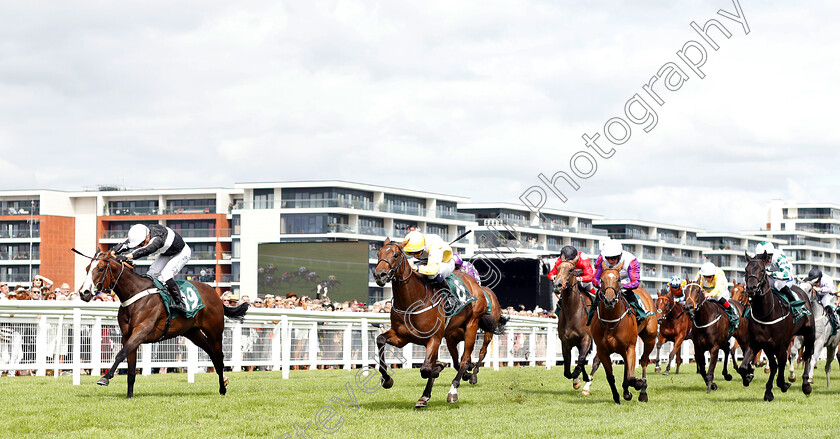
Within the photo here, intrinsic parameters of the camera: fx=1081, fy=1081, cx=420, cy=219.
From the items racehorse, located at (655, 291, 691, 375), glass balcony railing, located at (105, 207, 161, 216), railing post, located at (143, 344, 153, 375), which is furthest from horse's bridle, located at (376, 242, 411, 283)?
glass balcony railing, located at (105, 207, 161, 216)

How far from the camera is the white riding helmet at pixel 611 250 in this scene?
11.8m

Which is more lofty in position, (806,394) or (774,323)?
(774,323)

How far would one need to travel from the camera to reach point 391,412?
1011 cm

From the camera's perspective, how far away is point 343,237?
250ft

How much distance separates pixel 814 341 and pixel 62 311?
9791 millimetres

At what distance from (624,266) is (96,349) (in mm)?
7159

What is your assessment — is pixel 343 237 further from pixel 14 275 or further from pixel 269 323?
pixel 269 323

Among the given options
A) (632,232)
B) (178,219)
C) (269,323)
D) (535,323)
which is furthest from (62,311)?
(632,232)

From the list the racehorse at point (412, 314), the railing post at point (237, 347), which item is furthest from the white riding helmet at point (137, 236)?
the railing post at point (237, 347)

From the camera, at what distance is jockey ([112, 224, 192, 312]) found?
446 inches

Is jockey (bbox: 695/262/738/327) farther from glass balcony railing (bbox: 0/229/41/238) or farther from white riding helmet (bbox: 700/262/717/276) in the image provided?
glass balcony railing (bbox: 0/229/41/238)

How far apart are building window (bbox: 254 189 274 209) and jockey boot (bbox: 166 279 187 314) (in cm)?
6629

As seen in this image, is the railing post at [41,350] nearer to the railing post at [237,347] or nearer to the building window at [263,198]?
the railing post at [237,347]

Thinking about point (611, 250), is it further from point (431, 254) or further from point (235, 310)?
point (235, 310)
